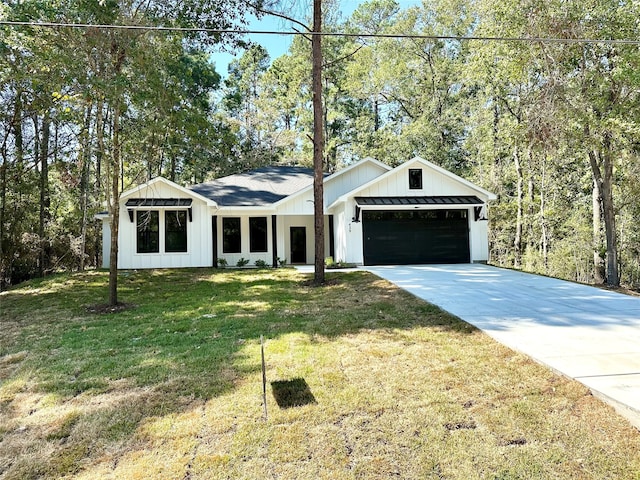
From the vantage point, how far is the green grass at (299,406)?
2.73 m

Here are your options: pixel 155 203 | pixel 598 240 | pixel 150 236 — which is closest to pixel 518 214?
pixel 598 240

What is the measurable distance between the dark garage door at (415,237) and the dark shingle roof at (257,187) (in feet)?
14.0

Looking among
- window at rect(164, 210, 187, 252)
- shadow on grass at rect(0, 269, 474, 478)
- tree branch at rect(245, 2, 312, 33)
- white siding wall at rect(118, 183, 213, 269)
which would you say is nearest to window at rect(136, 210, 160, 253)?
white siding wall at rect(118, 183, 213, 269)

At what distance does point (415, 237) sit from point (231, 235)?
23.2 feet

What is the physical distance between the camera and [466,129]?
2345cm

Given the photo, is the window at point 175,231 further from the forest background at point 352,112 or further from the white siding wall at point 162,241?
the forest background at point 352,112

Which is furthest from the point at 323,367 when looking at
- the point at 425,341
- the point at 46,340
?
the point at 46,340

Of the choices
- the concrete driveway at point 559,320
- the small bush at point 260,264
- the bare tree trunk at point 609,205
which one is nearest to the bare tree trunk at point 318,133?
the concrete driveway at point 559,320

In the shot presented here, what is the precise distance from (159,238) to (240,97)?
17223 mm

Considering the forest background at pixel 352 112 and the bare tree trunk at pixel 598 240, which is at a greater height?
the forest background at pixel 352 112

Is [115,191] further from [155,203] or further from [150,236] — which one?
[150,236]

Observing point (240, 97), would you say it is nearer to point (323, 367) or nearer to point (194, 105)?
point (194, 105)

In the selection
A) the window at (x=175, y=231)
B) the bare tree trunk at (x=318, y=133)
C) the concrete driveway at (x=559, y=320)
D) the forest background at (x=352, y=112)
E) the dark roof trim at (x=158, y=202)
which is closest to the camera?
the concrete driveway at (x=559, y=320)

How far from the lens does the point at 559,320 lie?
6.01 metres
